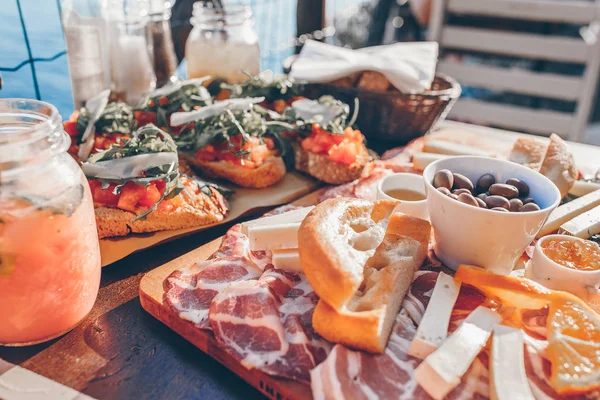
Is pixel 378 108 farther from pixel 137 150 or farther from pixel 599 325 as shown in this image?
pixel 599 325

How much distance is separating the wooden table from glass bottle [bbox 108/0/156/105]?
1676mm

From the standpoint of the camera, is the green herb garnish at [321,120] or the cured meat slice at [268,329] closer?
the cured meat slice at [268,329]

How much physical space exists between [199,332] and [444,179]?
106 cm

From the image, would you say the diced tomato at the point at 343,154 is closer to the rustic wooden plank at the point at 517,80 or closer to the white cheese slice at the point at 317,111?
the white cheese slice at the point at 317,111

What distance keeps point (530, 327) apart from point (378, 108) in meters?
1.85

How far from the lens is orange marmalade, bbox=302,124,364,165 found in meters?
2.57

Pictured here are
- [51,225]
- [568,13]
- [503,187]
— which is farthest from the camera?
[568,13]

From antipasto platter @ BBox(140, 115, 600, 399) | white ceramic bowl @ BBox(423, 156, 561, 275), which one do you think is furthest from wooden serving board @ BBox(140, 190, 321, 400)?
white ceramic bowl @ BBox(423, 156, 561, 275)

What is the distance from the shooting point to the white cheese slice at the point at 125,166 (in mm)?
1996

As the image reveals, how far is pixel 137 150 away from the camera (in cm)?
210

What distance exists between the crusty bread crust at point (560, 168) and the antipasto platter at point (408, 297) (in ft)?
0.94

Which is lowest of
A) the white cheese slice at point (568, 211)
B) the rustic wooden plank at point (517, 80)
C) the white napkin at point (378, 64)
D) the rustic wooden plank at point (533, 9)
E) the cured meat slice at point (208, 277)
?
the rustic wooden plank at point (517, 80)

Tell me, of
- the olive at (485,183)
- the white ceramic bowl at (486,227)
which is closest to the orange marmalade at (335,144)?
the white ceramic bowl at (486,227)

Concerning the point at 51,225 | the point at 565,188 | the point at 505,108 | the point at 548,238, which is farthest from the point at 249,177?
the point at 505,108
